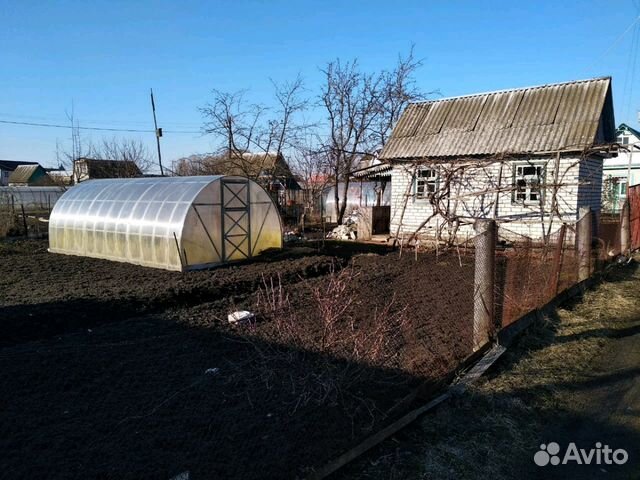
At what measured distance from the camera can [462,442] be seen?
362cm

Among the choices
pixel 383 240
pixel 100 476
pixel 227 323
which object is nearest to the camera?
pixel 100 476

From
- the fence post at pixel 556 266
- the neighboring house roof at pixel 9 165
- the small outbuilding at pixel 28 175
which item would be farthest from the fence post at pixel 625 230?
the neighboring house roof at pixel 9 165

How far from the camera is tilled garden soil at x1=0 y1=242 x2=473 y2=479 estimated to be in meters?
3.29

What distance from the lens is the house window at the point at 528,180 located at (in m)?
14.3

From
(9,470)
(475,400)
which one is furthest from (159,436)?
(475,400)

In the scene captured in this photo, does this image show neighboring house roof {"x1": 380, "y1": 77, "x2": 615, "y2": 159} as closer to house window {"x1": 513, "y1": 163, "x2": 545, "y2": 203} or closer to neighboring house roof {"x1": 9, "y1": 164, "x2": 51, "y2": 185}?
house window {"x1": 513, "y1": 163, "x2": 545, "y2": 203}

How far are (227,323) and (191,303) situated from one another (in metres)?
1.82

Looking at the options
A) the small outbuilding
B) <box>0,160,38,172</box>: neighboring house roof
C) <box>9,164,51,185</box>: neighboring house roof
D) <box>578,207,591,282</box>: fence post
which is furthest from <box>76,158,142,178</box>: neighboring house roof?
<box>0,160,38,172</box>: neighboring house roof

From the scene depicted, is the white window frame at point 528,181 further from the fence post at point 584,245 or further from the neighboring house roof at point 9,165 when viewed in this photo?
the neighboring house roof at point 9,165

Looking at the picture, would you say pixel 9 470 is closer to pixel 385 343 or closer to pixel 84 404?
pixel 84 404

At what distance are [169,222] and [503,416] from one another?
9.02 m

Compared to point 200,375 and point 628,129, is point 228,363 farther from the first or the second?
point 628,129

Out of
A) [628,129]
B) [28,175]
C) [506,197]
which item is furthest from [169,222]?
[28,175]

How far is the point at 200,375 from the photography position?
4695 millimetres
